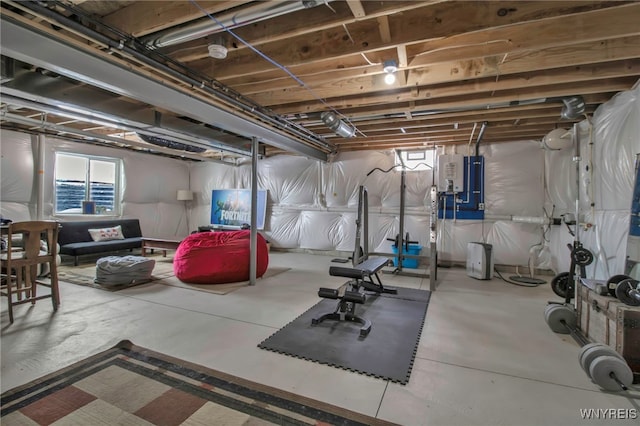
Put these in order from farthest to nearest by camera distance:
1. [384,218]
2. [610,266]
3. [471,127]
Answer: [384,218]
[471,127]
[610,266]

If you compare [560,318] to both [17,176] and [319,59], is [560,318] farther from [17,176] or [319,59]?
[17,176]

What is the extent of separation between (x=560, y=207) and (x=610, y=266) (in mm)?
2089

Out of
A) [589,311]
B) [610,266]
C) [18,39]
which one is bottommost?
[589,311]

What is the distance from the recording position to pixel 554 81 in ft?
9.69

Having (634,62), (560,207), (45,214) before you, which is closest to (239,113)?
(634,62)

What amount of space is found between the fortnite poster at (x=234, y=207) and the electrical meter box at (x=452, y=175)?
14.8ft

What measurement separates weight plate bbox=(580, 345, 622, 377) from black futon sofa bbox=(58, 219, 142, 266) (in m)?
7.45

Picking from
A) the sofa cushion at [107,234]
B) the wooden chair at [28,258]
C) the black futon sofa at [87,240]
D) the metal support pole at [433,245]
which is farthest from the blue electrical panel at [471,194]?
the sofa cushion at [107,234]

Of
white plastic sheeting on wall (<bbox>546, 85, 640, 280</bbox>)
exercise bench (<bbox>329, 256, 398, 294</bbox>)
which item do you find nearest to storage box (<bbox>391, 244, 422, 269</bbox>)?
exercise bench (<bbox>329, 256, 398, 294</bbox>)

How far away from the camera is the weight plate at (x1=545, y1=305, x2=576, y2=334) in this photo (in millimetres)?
2828

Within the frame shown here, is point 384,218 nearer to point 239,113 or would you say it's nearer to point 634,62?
point 239,113

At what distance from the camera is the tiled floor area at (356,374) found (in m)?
1.82

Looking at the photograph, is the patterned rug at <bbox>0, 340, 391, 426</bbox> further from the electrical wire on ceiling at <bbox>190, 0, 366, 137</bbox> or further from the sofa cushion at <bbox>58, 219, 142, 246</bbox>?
the sofa cushion at <bbox>58, 219, 142, 246</bbox>

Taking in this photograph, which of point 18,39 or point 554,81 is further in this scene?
point 554,81
